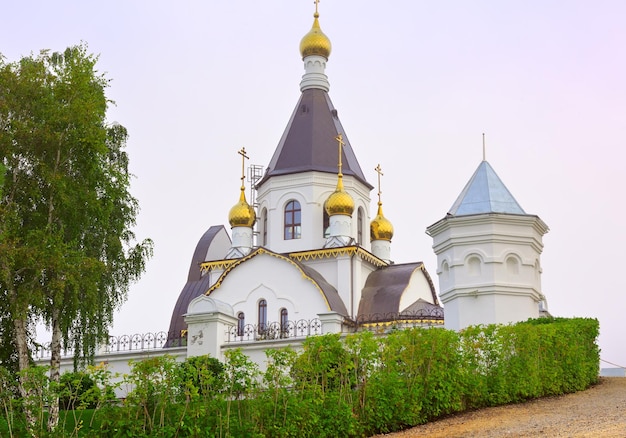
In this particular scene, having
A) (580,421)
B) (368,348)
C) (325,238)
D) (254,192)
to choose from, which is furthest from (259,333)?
(580,421)

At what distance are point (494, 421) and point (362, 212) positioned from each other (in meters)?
17.9

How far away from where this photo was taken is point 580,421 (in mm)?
9406

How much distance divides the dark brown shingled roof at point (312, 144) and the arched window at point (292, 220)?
1034 millimetres

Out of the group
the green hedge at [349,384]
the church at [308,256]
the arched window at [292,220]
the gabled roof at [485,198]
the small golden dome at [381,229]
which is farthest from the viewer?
the small golden dome at [381,229]

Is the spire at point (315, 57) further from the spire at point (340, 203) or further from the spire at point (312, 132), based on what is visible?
the spire at point (340, 203)

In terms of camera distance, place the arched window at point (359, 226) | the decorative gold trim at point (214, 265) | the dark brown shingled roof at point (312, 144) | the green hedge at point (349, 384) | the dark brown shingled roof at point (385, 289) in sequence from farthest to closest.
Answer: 1. the arched window at point (359, 226)
2. the dark brown shingled roof at point (312, 144)
3. the decorative gold trim at point (214, 265)
4. the dark brown shingled roof at point (385, 289)
5. the green hedge at point (349, 384)

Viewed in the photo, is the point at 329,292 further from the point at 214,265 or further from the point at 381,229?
the point at 381,229

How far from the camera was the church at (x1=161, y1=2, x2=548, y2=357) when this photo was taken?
2130 cm

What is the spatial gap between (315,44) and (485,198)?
48.8 ft

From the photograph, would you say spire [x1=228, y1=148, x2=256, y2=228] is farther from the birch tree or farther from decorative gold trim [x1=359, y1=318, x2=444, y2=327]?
the birch tree

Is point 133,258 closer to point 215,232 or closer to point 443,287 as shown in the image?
point 443,287

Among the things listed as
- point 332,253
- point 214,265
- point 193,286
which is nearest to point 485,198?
point 332,253

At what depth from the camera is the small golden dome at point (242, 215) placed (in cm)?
2677

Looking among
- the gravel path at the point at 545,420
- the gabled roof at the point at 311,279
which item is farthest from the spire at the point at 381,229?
the gravel path at the point at 545,420
